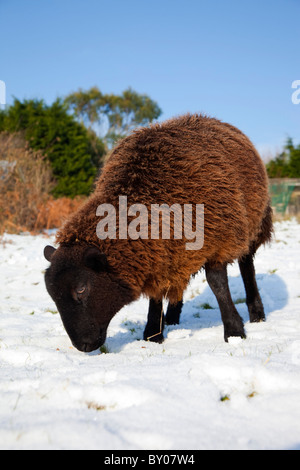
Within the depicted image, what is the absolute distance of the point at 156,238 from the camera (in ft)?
11.1

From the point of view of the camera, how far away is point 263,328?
4148 millimetres

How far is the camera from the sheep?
323 cm

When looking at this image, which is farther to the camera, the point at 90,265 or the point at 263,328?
the point at 263,328

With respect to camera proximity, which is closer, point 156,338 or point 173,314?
point 156,338

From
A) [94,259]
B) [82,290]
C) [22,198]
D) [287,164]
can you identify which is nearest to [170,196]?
[94,259]

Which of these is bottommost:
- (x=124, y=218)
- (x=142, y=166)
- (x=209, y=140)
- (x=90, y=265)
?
(x=90, y=265)

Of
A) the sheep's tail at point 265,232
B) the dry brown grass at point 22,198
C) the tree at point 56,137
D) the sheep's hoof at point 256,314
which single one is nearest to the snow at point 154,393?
the sheep's hoof at point 256,314

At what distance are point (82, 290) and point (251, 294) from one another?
2.60 meters

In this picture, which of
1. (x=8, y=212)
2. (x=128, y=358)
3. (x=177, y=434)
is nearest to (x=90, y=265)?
(x=128, y=358)

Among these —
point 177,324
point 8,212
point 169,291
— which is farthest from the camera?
point 8,212

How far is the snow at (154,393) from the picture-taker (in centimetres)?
173

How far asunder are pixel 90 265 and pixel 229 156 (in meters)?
1.95

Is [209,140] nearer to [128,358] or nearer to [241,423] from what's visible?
[128,358]

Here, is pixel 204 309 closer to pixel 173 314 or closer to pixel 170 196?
pixel 173 314
